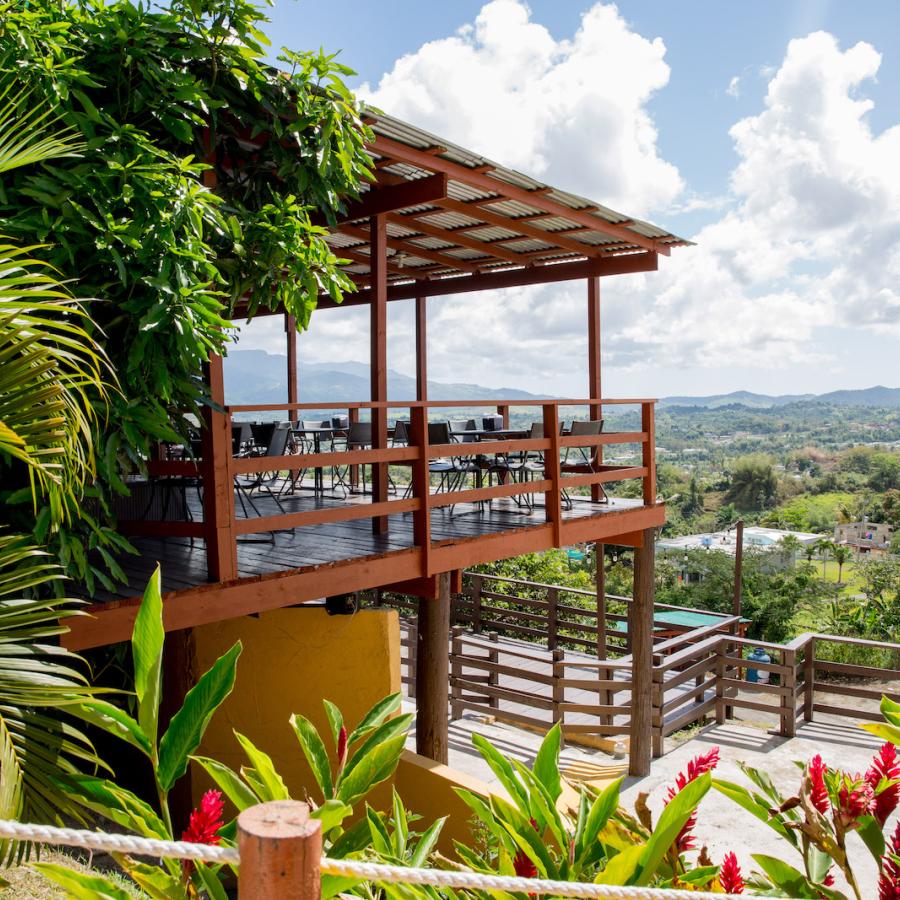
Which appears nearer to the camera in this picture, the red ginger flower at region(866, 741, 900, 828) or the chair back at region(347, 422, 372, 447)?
the red ginger flower at region(866, 741, 900, 828)

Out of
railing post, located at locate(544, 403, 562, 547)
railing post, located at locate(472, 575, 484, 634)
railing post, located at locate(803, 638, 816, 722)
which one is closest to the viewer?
railing post, located at locate(544, 403, 562, 547)

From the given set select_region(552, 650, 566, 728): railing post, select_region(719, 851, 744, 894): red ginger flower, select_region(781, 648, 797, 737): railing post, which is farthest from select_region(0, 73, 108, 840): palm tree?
select_region(781, 648, 797, 737): railing post

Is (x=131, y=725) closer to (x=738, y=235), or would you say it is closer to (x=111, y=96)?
(x=111, y=96)

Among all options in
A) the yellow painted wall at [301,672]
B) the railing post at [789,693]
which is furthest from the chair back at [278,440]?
the railing post at [789,693]

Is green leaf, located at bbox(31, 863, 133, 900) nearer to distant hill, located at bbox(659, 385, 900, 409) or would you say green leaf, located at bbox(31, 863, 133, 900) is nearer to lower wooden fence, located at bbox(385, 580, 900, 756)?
lower wooden fence, located at bbox(385, 580, 900, 756)

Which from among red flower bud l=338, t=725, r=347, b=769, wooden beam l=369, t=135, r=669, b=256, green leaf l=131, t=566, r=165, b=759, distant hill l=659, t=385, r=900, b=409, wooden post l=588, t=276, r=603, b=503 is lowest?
red flower bud l=338, t=725, r=347, b=769

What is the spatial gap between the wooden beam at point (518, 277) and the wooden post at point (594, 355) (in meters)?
0.19

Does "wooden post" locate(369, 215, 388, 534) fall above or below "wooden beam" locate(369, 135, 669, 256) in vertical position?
below

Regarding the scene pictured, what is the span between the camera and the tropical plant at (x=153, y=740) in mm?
1396

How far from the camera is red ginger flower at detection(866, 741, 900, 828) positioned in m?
1.54

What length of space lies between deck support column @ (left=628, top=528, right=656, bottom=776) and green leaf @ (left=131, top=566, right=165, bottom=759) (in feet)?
23.7

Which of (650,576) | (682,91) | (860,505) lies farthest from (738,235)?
(650,576)

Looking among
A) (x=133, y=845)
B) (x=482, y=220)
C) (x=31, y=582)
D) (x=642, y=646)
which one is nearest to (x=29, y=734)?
(x=31, y=582)

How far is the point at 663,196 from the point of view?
79.2 meters
